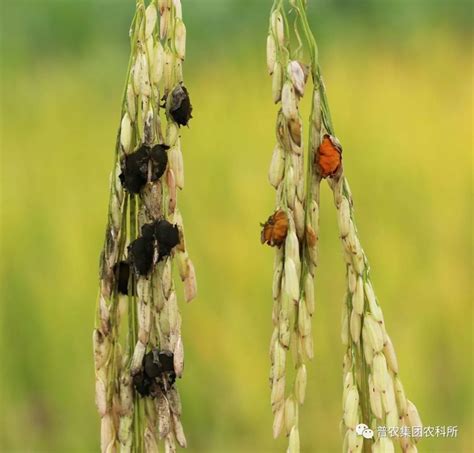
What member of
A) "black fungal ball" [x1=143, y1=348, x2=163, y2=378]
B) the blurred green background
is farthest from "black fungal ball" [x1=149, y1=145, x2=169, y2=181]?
the blurred green background

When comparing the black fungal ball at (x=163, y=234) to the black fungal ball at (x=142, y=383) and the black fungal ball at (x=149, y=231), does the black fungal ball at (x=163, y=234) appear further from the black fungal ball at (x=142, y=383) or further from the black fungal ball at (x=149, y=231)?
the black fungal ball at (x=142, y=383)

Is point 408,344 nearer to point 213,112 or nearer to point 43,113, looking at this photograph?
point 213,112

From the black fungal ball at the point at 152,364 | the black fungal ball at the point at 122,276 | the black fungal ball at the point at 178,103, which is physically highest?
the black fungal ball at the point at 178,103

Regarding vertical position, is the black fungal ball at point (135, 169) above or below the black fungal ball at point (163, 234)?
above

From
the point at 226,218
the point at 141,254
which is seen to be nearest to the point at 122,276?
the point at 141,254

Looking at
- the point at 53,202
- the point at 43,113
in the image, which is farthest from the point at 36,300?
the point at 43,113

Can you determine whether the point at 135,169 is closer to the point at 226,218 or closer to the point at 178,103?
the point at 178,103

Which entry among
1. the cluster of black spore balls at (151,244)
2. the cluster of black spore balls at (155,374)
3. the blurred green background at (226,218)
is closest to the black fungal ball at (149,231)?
the cluster of black spore balls at (151,244)

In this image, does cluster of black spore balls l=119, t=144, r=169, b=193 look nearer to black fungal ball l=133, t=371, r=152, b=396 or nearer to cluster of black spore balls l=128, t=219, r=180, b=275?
cluster of black spore balls l=128, t=219, r=180, b=275
